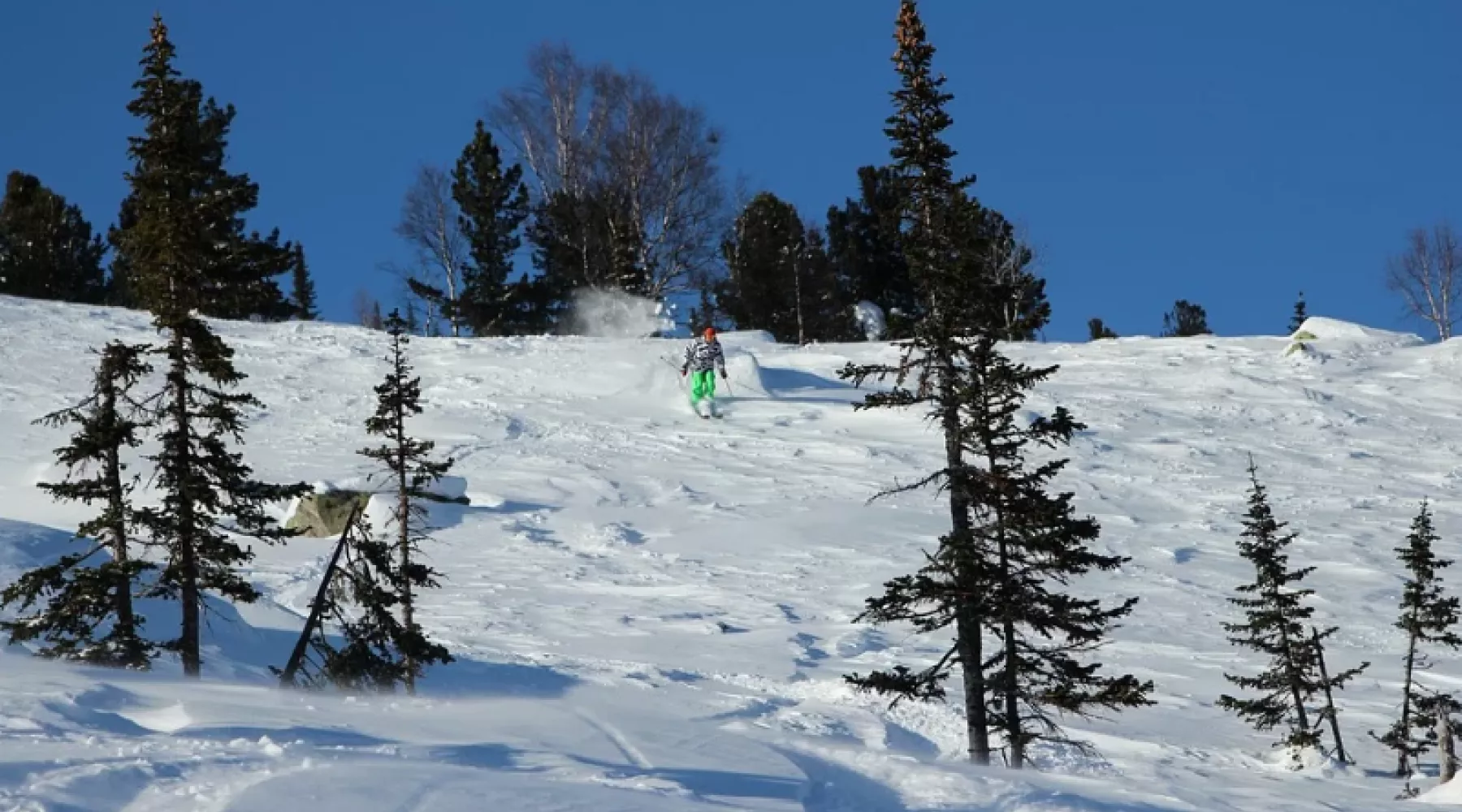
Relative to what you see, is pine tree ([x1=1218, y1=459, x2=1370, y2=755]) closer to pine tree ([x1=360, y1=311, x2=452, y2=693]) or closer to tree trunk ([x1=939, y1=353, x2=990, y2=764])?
tree trunk ([x1=939, y1=353, x2=990, y2=764])

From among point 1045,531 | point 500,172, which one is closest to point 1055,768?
point 1045,531

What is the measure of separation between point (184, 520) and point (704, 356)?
21203 mm

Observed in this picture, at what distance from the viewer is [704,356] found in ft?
111

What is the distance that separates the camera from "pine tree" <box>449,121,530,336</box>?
52.3m

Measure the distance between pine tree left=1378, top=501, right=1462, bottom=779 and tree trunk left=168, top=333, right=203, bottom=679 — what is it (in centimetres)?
1399

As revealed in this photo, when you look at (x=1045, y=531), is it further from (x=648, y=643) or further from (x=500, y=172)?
(x=500, y=172)

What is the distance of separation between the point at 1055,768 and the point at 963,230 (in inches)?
234

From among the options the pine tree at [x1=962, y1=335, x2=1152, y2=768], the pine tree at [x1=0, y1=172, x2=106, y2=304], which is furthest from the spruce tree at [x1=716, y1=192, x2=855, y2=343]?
the pine tree at [x1=962, y1=335, x2=1152, y2=768]

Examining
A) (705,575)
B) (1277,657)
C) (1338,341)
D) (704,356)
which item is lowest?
(1277,657)

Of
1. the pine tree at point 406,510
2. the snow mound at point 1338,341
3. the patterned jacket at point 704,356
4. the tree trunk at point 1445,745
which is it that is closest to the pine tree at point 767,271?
the snow mound at point 1338,341

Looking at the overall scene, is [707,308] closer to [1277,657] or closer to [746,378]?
[746,378]

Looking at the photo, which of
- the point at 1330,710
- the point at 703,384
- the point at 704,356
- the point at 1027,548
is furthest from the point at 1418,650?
the point at 703,384

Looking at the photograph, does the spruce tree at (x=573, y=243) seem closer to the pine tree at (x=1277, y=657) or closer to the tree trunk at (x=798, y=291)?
the tree trunk at (x=798, y=291)

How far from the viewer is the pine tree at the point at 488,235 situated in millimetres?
52344
